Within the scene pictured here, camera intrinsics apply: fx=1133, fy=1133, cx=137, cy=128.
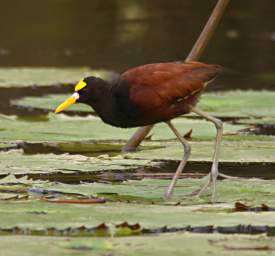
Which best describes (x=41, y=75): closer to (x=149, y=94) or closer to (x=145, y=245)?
(x=149, y=94)

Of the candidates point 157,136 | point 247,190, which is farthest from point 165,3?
point 247,190

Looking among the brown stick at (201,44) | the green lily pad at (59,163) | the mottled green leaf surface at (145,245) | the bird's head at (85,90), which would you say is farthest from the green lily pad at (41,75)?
the mottled green leaf surface at (145,245)

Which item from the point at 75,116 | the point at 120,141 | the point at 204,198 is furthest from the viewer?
the point at 75,116

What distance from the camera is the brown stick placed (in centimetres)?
746

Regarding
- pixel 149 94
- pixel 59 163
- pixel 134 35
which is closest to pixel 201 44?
pixel 59 163

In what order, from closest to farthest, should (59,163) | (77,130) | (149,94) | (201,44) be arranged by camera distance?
(149,94) → (59,163) → (201,44) → (77,130)

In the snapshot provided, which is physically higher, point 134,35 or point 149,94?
point 134,35

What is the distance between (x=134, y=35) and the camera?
597 inches

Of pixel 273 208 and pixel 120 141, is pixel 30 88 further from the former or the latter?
pixel 273 208

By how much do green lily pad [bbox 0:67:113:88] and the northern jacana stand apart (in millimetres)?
4793

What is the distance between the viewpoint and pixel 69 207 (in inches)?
216

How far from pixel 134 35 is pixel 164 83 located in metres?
9.13

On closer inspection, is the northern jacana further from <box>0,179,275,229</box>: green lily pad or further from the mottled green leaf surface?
the mottled green leaf surface

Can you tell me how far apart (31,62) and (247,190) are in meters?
7.64
